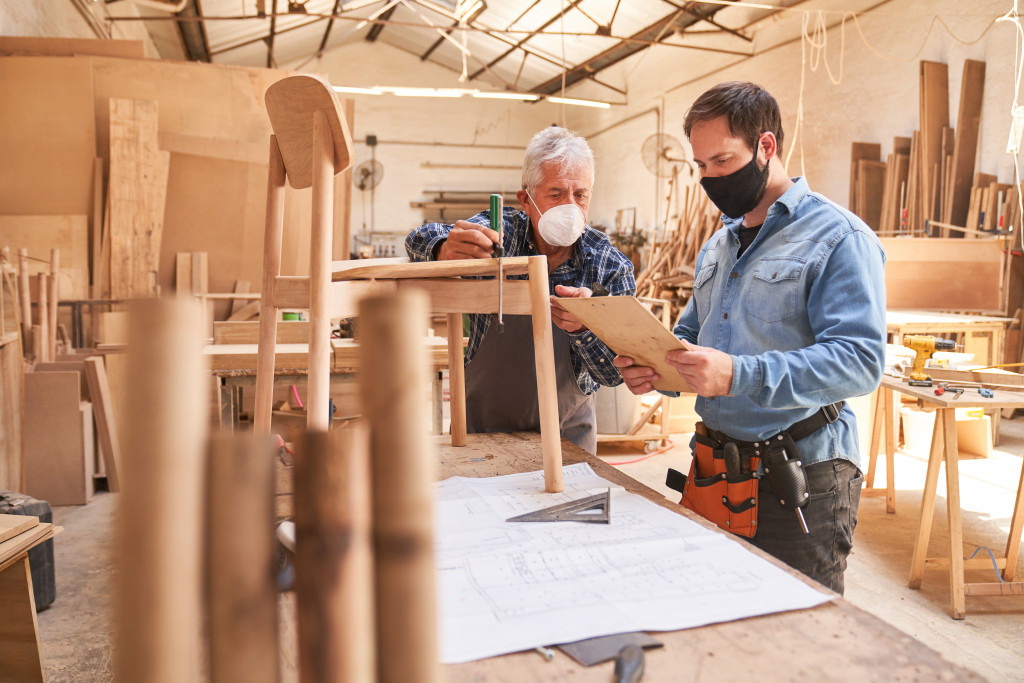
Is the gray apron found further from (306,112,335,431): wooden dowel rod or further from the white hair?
(306,112,335,431): wooden dowel rod

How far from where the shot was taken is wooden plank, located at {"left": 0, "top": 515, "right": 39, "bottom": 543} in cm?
201

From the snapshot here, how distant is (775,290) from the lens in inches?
64.3

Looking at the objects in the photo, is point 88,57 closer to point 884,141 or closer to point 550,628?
point 550,628

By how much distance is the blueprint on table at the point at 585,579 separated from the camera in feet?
2.99

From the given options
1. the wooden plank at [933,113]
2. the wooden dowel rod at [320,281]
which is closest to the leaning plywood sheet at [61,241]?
the wooden dowel rod at [320,281]

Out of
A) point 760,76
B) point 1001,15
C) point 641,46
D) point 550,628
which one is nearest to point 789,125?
point 760,76

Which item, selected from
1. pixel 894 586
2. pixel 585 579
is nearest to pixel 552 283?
pixel 585 579

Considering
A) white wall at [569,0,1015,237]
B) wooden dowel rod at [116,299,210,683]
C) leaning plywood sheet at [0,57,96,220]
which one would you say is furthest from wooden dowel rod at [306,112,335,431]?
white wall at [569,0,1015,237]

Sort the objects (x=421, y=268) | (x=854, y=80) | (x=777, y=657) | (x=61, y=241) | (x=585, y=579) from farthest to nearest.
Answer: (x=854, y=80) < (x=61, y=241) < (x=421, y=268) < (x=585, y=579) < (x=777, y=657)

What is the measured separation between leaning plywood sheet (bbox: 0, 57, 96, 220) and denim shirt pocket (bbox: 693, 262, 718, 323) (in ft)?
18.0

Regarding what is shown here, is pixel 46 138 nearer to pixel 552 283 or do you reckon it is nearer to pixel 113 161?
pixel 113 161

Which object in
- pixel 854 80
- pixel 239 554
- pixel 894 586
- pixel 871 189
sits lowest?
pixel 894 586

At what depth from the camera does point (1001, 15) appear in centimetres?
676

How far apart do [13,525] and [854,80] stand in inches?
377
